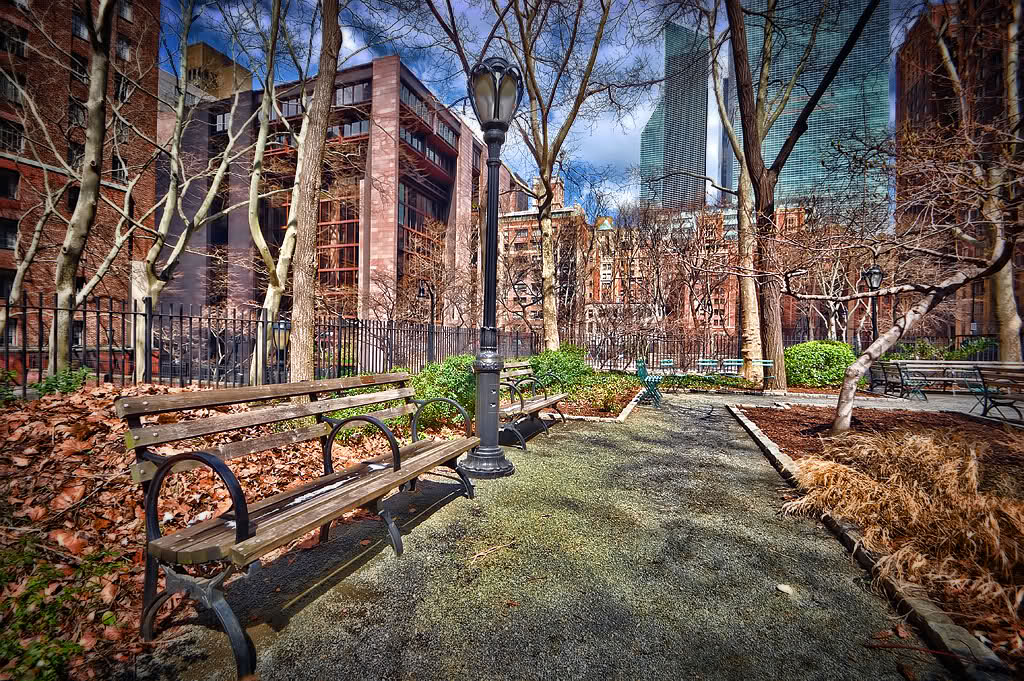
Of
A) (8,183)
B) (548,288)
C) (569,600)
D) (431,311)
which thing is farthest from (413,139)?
(569,600)

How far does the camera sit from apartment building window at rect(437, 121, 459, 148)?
4041 cm

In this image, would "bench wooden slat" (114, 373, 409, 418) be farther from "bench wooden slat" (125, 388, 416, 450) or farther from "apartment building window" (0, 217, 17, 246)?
"apartment building window" (0, 217, 17, 246)

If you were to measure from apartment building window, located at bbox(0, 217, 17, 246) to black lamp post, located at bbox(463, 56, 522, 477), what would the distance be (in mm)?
30539

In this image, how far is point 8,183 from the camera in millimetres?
23828

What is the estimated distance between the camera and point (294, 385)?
3793mm

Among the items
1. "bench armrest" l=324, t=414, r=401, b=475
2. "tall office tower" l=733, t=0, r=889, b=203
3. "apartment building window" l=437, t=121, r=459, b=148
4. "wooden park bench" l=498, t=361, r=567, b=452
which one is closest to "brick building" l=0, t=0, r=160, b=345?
"wooden park bench" l=498, t=361, r=567, b=452

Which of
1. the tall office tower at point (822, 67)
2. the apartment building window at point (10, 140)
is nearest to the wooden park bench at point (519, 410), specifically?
the tall office tower at point (822, 67)

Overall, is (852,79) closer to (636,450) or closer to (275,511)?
(636,450)

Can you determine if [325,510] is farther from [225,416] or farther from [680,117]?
[680,117]

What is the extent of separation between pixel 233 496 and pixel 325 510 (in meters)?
0.64

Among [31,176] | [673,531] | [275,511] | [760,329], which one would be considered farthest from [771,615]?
[31,176]

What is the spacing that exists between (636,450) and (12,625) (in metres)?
6.07

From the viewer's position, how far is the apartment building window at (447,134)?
40.4 meters

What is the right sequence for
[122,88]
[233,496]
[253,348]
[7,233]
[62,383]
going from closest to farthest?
[233,496], [62,383], [253,348], [122,88], [7,233]
